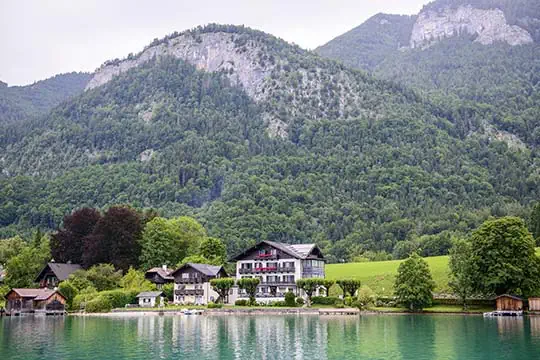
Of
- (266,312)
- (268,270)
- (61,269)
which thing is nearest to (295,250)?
(268,270)

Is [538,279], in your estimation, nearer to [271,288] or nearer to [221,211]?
[271,288]

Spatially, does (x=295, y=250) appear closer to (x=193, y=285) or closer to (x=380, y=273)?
(x=380, y=273)

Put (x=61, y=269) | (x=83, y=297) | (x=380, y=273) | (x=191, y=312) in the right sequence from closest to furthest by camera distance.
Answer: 1. (x=191, y=312)
2. (x=83, y=297)
3. (x=380, y=273)
4. (x=61, y=269)

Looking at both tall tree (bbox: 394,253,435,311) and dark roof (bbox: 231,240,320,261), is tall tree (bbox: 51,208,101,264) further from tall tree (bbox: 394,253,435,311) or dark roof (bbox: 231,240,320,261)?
tall tree (bbox: 394,253,435,311)

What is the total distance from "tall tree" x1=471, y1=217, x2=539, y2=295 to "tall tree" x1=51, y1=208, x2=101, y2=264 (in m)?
71.9

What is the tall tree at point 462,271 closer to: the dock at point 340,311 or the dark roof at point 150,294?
the dock at point 340,311

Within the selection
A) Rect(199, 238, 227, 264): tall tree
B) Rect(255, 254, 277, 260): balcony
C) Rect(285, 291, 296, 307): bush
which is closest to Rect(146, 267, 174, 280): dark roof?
Rect(199, 238, 227, 264): tall tree

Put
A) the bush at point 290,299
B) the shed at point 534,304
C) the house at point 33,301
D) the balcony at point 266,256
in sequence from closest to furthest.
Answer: the shed at point 534,304, the bush at point 290,299, the house at point 33,301, the balcony at point 266,256

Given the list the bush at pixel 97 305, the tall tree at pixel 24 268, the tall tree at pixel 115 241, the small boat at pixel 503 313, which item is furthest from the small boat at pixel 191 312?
the small boat at pixel 503 313

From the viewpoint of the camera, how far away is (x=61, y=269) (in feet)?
375

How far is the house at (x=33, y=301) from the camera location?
100188mm

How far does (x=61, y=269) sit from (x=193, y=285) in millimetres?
24364

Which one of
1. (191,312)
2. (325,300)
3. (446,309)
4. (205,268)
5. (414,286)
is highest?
(205,268)

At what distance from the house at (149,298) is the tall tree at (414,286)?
38.6 meters
